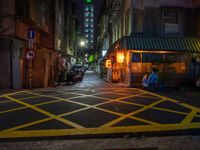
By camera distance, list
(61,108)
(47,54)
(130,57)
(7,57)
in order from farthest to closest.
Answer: (47,54), (130,57), (7,57), (61,108)

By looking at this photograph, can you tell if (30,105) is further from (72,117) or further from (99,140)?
(99,140)

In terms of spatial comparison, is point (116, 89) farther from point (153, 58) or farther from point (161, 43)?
point (161, 43)

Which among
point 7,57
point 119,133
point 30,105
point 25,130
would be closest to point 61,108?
point 30,105

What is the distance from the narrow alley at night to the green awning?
8cm

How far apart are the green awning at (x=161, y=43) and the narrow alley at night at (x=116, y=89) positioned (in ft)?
0.27

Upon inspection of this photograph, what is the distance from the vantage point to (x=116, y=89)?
19578 millimetres

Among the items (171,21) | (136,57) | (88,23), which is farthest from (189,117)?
(88,23)

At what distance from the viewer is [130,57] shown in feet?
67.8

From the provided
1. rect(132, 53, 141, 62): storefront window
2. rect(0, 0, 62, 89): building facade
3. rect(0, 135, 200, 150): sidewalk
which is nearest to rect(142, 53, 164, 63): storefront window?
rect(132, 53, 141, 62): storefront window

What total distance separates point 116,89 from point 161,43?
5402mm

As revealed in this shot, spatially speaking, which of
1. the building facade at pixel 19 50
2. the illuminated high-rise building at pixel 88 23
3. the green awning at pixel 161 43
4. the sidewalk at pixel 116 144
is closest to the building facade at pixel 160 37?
the green awning at pixel 161 43

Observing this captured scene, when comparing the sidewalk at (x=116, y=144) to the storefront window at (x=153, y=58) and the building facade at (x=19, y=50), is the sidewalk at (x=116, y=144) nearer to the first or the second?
the building facade at (x=19, y=50)

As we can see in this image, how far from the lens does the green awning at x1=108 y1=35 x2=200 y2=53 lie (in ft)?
64.8

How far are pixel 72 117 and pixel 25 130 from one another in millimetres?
2174
